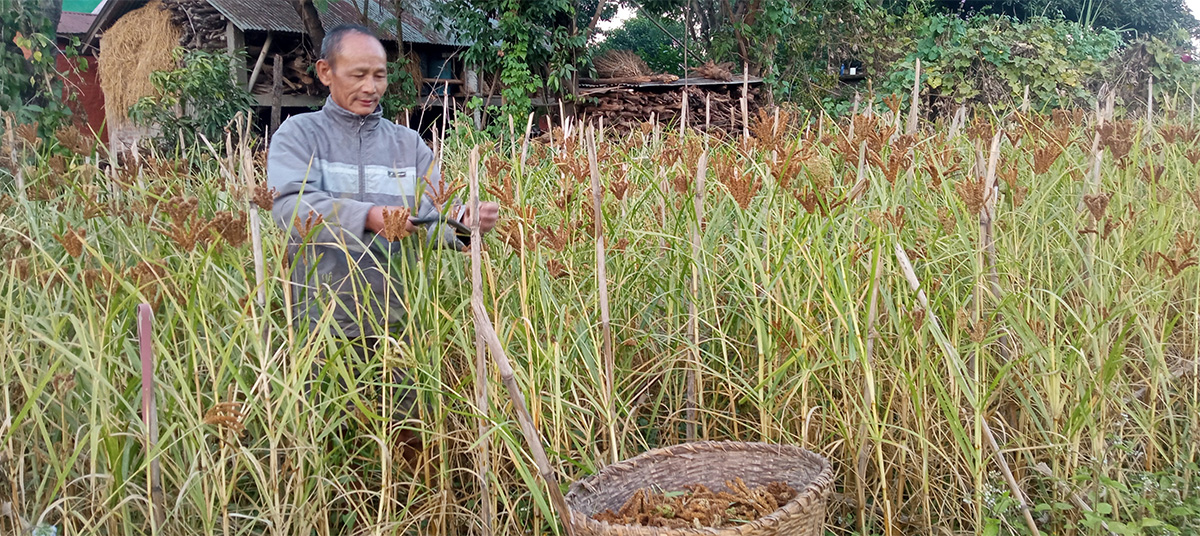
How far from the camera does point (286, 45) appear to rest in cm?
984

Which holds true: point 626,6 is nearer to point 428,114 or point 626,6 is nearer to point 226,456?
point 428,114

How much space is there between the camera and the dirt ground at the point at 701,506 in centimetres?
161

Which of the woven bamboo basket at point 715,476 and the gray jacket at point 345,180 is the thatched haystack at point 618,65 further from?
the woven bamboo basket at point 715,476

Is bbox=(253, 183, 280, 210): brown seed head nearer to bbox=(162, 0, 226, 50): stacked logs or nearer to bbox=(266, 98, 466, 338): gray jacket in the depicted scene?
bbox=(266, 98, 466, 338): gray jacket

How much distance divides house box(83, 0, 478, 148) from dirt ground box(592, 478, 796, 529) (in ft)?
25.1

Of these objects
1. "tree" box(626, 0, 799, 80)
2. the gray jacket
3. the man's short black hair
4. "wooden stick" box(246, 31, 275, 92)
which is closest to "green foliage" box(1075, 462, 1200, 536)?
the gray jacket

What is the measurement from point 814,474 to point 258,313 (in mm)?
1225

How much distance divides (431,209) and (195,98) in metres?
7.26

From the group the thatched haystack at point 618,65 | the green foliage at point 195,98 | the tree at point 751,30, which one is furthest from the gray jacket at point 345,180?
the tree at point 751,30

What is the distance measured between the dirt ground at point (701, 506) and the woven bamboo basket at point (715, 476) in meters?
0.03

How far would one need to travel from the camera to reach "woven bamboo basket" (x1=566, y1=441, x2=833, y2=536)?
1.50 metres

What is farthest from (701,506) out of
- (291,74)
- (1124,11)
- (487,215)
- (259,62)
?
(1124,11)

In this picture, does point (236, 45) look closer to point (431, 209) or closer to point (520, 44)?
point (520, 44)

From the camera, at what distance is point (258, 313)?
197 centimetres
